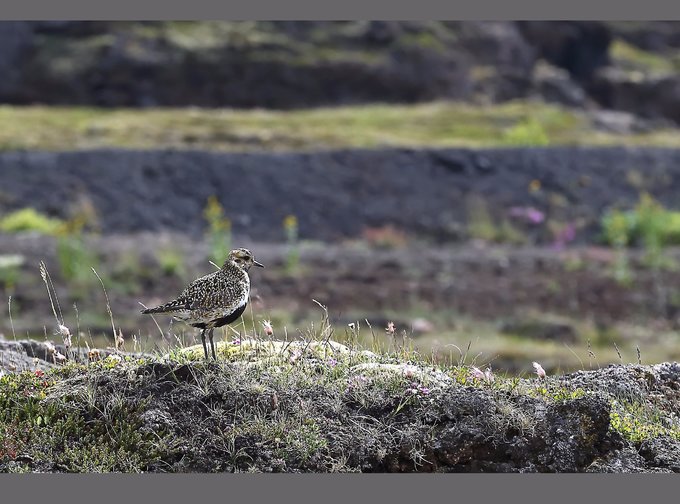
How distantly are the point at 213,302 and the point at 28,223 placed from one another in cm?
3232

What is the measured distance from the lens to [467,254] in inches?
1623

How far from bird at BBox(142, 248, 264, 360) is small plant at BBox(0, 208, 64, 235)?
100ft

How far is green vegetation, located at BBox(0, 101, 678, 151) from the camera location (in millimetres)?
53094

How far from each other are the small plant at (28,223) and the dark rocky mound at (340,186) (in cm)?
125

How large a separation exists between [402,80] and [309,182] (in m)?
23.6

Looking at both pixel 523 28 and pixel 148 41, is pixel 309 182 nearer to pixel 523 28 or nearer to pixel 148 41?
pixel 148 41

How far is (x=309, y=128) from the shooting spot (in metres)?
58.4

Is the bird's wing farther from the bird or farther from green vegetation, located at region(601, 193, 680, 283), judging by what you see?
green vegetation, located at region(601, 193, 680, 283)

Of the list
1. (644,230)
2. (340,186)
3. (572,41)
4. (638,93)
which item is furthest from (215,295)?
(572,41)

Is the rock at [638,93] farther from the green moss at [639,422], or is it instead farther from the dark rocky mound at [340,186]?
the green moss at [639,422]

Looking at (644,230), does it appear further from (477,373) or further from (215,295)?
(215,295)

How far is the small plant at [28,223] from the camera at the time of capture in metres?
41.6

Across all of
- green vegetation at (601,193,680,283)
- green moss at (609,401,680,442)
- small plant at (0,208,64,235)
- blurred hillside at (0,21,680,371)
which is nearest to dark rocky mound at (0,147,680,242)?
blurred hillside at (0,21,680,371)

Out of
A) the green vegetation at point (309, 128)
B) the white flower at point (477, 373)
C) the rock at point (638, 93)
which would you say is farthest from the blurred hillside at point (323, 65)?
the white flower at point (477, 373)
